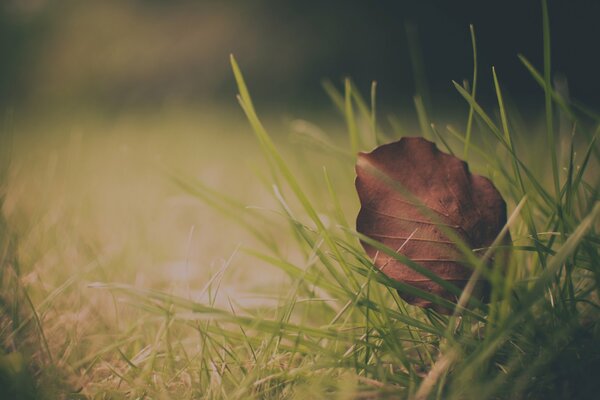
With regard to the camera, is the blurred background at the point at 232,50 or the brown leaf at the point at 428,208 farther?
the blurred background at the point at 232,50

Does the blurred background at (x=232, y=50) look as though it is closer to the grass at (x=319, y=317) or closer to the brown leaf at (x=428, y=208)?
the grass at (x=319, y=317)

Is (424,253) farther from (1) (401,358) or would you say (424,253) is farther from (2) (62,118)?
(2) (62,118)

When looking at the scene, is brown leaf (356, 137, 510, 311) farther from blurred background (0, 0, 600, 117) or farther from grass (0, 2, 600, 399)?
blurred background (0, 0, 600, 117)

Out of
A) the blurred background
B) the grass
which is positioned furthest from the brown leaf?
the blurred background

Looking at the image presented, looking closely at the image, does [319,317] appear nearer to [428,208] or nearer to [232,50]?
[428,208]

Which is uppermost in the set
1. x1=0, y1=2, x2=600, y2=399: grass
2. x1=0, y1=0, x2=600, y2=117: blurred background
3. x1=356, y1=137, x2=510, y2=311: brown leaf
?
x1=0, y1=0, x2=600, y2=117: blurred background

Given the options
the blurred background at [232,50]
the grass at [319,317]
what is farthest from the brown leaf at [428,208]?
the blurred background at [232,50]
